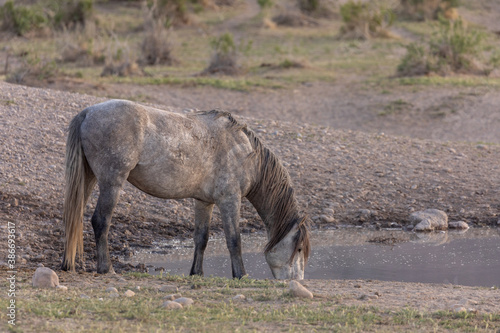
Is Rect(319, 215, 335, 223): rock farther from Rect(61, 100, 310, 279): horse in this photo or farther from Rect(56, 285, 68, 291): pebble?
Rect(56, 285, 68, 291): pebble

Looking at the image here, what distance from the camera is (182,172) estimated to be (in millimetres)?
6164

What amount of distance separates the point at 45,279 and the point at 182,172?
5.00 ft

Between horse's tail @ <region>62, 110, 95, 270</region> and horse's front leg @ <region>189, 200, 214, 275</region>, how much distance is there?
110 centimetres

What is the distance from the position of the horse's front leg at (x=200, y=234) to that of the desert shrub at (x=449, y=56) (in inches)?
423

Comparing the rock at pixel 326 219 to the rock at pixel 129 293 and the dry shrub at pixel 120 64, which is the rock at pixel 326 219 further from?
the dry shrub at pixel 120 64

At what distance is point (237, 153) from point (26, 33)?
15.9 meters

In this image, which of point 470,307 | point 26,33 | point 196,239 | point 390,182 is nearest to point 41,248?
point 196,239

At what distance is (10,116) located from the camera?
9.55 metres

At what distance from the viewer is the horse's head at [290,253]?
631 centimetres

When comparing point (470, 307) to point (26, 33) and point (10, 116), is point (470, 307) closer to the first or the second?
point (10, 116)

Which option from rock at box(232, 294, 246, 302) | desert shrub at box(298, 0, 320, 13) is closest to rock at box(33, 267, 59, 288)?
rock at box(232, 294, 246, 302)

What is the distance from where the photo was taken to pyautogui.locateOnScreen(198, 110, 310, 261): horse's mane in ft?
21.0

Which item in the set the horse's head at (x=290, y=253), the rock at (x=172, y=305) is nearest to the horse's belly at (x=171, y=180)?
the horse's head at (x=290, y=253)

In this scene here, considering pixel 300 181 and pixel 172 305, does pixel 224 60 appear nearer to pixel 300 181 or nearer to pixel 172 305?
pixel 300 181
